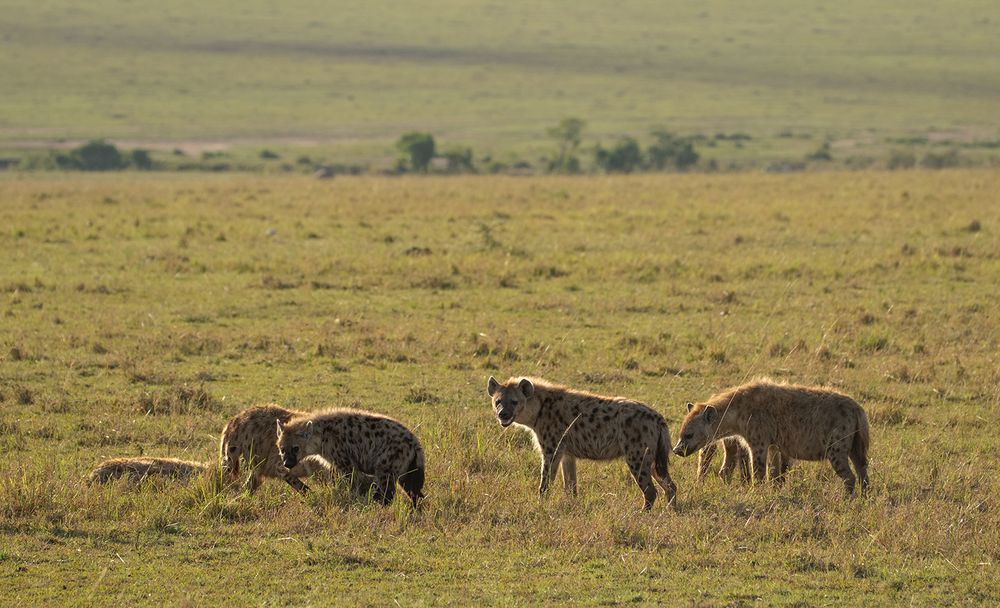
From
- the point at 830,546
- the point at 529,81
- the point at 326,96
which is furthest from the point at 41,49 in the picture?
the point at 830,546

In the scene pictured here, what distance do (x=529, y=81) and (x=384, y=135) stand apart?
2553cm

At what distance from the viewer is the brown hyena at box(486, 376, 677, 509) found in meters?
7.46

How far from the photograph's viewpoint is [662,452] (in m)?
7.46

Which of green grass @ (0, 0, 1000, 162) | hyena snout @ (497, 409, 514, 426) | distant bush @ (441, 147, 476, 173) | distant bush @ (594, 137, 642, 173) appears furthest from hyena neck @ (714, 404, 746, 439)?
green grass @ (0, 0, 1000, 162)

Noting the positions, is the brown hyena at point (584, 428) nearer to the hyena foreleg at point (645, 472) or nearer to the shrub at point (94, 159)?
the hyena foreleg at point (645, 472)

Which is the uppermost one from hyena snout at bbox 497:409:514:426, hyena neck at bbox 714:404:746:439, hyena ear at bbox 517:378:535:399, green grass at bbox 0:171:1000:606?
hyena ear at bbox 517:378:535:399

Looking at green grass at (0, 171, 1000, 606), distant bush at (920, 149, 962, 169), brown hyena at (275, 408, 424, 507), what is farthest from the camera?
distant bush at (920, 149, 962, 169)

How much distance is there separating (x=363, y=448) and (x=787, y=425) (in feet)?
8.21

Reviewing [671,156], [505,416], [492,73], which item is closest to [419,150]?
[671,156]

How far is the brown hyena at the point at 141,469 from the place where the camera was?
7.73 m

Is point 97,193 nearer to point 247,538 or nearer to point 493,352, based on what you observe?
point 493,352

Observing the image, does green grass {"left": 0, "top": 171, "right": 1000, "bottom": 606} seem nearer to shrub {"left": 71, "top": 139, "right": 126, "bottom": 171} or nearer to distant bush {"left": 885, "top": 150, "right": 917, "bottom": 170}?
distant bush {"left": 885, "top": 150, "right": 917, "bottom": 170}

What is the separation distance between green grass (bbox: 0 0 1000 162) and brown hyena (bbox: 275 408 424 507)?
1746 inches

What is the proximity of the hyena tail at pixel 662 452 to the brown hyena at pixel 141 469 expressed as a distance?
8.36ft
